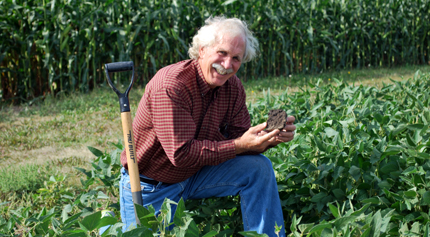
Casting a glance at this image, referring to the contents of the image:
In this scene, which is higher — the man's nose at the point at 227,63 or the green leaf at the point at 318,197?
the man's nose at the point at 227,63

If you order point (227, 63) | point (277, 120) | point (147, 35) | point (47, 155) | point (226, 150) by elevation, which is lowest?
point (47, 155)

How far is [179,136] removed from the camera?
2.17 metres

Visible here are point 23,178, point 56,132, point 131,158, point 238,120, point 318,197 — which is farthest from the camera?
point 56,132

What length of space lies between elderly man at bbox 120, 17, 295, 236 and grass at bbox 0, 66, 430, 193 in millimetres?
1753

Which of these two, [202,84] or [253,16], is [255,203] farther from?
[253,16]

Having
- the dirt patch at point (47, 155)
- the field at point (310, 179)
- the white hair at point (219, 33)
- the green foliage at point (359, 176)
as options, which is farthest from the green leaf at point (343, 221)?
the dirt patch at point (47, 155)

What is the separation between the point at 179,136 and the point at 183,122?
0.08 meters

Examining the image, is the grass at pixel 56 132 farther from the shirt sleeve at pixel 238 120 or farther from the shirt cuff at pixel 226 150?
the shirt cuff at pixel 226 150

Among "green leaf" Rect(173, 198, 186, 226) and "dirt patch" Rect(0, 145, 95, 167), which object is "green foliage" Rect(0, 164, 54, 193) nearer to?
"dirt patch" Rect(0, 145, 95, 167)

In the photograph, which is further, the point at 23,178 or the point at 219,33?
the point at 23,178

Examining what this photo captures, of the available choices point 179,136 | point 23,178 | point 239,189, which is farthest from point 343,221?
point 23,178

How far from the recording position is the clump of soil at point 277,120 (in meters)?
2.18

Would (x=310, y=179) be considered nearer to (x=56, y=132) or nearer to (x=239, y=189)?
(x=239, y=189)

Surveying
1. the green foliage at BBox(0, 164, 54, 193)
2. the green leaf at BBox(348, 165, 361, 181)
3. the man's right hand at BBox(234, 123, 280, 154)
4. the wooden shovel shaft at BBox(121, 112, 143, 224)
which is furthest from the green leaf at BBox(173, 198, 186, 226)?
the green foliage at BBox(0, 164, 54, 193)
